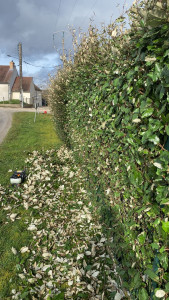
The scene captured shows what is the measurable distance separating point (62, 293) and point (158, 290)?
63.0 inches

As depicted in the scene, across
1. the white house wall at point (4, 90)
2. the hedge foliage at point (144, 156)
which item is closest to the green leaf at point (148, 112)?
the hedge foliage at point (144, 156)

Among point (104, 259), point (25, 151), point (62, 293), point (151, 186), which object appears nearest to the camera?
point (151, 186)

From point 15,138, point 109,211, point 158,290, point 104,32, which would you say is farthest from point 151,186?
point 15,138

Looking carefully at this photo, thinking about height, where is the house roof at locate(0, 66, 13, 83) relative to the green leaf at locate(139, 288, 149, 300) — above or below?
above

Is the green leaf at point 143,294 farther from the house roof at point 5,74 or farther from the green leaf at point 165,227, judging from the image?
the house roof at point 5,74

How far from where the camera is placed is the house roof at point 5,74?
141 ft

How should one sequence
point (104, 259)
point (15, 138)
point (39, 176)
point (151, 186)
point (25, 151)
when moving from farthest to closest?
1. point (15, 138)
2. point (25, 151)
3. point (39, 176)
4. point (104, 259)
5. point (151, 186)

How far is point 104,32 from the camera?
4.31 metres

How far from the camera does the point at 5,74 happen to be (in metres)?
44.2

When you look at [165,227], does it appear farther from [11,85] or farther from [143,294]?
[11,85]

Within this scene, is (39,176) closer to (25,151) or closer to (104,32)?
(25,151)

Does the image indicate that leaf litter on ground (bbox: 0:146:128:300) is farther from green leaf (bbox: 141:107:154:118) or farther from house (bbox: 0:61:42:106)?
house (bbox: 0:61:42:106)

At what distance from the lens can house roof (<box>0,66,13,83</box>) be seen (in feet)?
141

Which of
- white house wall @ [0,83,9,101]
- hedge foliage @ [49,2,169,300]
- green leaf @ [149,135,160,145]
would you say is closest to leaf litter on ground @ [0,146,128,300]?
hedge foliage @ [49,2,169,300]
